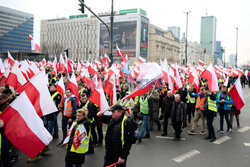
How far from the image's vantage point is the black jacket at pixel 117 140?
366 cm

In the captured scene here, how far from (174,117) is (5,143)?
492cm

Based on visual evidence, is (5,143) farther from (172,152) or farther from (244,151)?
(244,151)

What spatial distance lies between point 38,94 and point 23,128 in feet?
3.31

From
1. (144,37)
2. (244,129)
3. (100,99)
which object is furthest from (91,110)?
(144,37)

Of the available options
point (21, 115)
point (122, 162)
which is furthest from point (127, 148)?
point (21, 115)

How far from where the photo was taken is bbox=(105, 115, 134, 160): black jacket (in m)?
3.66

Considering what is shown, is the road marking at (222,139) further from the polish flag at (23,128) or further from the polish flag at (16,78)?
the polish flag at (16,78)

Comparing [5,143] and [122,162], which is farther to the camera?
[5,143]

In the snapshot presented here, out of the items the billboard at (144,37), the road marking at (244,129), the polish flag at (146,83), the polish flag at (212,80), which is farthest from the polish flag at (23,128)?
the billboard at (144,37)

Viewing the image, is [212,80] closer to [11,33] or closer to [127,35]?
[127,35]

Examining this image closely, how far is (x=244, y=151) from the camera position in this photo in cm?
647

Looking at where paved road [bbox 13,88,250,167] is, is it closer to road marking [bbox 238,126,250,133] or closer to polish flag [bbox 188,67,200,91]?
road marking [bbox 238,126,250,133]

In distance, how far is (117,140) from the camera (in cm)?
375

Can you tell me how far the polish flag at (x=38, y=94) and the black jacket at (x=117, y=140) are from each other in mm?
1409
